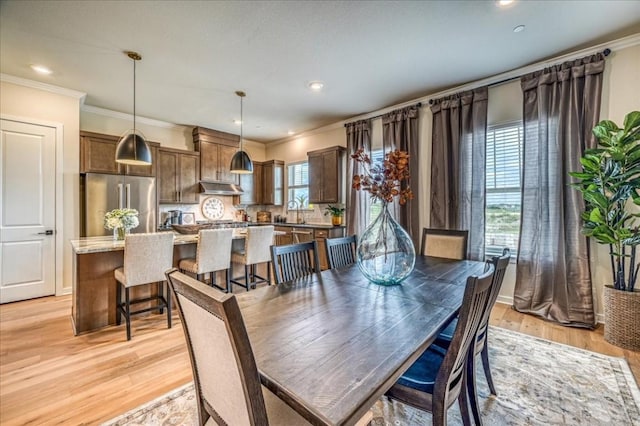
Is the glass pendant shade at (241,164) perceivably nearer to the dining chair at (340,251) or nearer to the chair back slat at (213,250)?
the chair back slat at (213,250)

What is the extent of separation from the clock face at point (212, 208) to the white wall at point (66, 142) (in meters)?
2.22

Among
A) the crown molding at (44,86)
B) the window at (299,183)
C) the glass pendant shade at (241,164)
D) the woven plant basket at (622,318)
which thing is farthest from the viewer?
the window at (299,183)

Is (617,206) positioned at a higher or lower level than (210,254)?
higher

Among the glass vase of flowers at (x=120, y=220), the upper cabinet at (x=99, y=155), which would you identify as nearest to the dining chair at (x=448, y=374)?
the glass vase of flowers at (x=120, y=220)

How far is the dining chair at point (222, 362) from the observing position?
745 millimetres

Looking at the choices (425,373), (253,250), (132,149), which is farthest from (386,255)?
(132,149)

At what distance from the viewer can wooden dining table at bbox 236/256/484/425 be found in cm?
76

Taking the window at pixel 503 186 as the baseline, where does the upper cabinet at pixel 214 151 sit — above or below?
above

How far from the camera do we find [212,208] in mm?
6109

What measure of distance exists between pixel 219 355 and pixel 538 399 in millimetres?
2109

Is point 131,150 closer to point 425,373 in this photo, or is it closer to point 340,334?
point 340,334

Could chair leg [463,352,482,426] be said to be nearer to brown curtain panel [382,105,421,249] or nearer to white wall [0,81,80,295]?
brown curtain panel [382,105,421,249]

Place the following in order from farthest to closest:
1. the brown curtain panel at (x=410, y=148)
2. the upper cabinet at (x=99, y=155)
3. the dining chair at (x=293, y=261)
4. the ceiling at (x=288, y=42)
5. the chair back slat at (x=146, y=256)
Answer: the upper cabinet at (x=99, y=155) < the brown curtain panel at (x=410, y=148) < the chair back slat at (x=146, y=256) < the ceiling at (x=288, y=42) < the dining chair at (x=293, y=261)

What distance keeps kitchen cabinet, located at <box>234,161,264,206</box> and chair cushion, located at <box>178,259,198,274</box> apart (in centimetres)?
326
